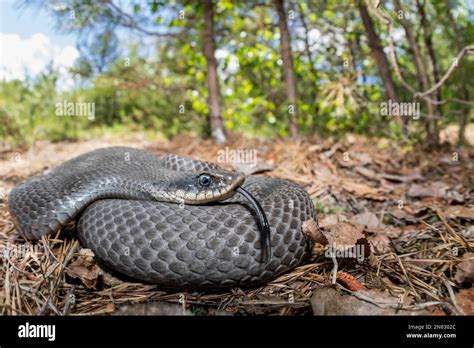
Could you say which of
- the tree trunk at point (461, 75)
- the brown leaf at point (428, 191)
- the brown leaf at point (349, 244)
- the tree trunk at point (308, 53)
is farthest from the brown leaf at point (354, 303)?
the tree trunk at point (308, 53)

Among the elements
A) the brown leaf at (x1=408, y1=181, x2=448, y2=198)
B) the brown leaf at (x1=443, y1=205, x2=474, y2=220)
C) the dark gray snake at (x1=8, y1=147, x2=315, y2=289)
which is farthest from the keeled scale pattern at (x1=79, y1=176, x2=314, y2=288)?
the brown leaf at (x1=408, y1=181, x2=448, y2=198)

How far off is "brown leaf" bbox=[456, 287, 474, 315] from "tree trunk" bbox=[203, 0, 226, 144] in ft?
13.3

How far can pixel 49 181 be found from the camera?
9.45ft

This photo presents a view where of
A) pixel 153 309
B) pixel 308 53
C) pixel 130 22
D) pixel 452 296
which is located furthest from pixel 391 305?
pixel 308 53

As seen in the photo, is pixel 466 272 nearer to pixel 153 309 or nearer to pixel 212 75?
pixel 153 309

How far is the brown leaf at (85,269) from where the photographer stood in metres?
2.19

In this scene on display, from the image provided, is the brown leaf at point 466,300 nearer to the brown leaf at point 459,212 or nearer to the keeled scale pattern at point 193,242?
the keeled scale pattern at point 193,242

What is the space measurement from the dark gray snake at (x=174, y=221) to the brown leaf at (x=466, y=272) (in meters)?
0.87

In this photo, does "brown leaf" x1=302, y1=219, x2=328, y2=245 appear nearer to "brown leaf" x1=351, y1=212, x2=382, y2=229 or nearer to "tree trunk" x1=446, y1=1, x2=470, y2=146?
"brown leaf" x1=351, y1=212, x2=382, y2=229

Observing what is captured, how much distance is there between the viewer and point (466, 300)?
1.95m

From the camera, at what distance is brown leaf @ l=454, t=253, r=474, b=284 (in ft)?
6.73

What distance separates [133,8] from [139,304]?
4495 millimetres

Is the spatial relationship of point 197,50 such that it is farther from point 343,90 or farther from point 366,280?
point 366,280
